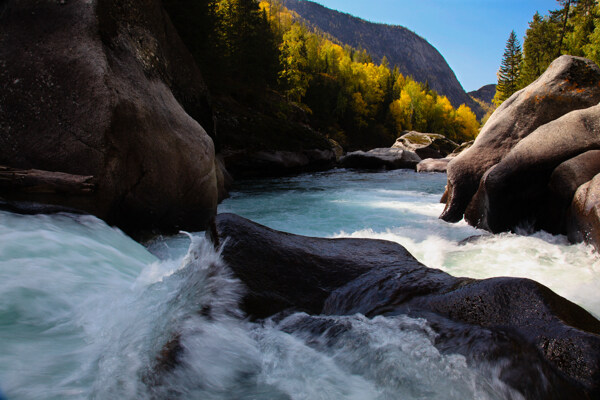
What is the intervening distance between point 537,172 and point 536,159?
21 centimetres

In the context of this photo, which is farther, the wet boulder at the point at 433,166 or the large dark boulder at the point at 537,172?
the wet boulder at the point at 433,166

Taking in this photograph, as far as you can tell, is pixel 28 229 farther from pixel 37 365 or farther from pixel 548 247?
pixel 548 247

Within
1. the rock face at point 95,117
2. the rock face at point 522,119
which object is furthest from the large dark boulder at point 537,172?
the rock face at point 95,117

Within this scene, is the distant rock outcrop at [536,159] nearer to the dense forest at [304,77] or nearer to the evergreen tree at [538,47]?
the dense forest at [304,77]

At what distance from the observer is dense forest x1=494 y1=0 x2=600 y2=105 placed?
112ft

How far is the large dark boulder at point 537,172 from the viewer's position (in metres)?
5.21

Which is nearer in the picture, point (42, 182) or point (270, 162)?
point (42, 182)

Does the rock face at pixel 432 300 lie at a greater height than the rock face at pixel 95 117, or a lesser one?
lesser

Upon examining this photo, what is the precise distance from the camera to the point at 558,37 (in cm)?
3703

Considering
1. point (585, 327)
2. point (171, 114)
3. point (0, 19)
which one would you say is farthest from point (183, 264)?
point (0, 19)

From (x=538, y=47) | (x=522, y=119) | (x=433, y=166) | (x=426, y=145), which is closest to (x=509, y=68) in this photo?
(x=538, y=47)

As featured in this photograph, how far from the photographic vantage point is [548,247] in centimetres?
487

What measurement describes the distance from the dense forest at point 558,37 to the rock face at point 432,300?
116 feet

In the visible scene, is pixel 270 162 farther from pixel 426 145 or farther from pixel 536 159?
pixel 426 145
